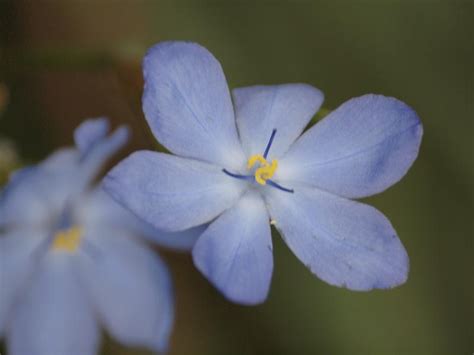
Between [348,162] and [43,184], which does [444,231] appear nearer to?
[348,162]

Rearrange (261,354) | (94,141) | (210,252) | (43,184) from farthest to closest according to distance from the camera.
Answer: (261,354) < (43,184) < (94,141) < (210,252)

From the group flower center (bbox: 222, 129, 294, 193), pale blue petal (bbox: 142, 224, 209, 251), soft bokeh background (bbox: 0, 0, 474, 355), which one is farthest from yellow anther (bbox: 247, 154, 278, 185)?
soft bokeh background (bbox: 0, 0, 474, 355)

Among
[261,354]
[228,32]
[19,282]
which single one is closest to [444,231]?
[261,354]

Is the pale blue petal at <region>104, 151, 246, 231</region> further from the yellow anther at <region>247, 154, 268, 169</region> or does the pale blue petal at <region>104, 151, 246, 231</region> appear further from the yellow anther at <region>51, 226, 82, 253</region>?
the yellow anther at <region>51, 226, 82, 253</region>

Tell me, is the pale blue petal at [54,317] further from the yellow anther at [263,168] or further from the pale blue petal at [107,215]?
the yellow anther at [263,168]

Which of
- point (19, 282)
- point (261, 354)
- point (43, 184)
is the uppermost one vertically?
point (43, 184)

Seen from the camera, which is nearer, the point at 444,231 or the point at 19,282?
the point at 19,282

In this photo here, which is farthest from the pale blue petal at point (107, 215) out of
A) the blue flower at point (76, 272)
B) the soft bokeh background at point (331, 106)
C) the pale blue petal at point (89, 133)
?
the soft bokeh background at point (331, 106)

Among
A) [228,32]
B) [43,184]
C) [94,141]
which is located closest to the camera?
[94,141]
